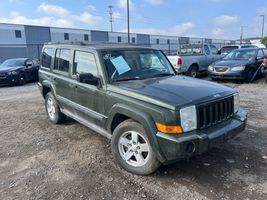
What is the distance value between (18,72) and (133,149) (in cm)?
1123

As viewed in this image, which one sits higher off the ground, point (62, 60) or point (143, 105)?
point (62, 60)

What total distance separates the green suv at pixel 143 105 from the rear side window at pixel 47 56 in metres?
0.62

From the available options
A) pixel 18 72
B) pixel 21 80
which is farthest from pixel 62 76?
pixel 21 80

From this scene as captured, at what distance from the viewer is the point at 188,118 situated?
2926 millimetres

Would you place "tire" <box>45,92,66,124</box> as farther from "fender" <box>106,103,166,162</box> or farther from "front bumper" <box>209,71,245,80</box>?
"front bumper" <box>209,71,245,80</box>

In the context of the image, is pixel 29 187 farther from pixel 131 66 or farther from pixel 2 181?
pixel 131 66

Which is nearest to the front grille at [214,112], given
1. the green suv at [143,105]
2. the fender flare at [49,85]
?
the green suv at [143,105]

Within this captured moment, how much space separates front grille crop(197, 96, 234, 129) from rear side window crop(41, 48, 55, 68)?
12.0 ft

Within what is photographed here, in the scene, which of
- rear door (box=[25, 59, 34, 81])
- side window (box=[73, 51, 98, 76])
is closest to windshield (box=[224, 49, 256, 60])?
side window (box=[73, 51, 98, 76])

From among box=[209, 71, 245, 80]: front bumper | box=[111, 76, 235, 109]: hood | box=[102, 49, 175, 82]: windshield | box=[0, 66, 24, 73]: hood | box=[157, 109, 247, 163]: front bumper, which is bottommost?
box=[209, 71, 245, 80]: front bumper

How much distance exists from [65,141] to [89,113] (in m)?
1.01

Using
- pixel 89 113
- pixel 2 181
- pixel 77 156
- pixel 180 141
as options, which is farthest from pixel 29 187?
pixel 180 141

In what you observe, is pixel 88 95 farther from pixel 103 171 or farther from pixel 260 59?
pixel 260 59

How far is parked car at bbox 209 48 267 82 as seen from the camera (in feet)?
35.3
